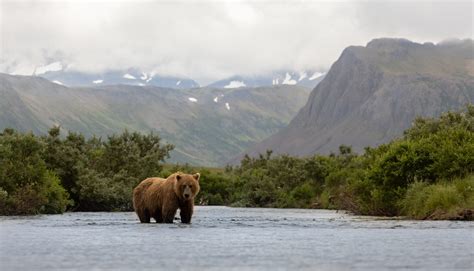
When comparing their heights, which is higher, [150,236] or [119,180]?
[119,180]

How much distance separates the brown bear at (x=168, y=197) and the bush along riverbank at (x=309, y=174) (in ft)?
44.1

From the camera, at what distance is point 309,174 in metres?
109

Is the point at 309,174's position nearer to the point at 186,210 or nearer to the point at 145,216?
the point at 145,216

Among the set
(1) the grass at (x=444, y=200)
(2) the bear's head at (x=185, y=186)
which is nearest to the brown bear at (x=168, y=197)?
(2) the bear's head at (x=185, y=186)

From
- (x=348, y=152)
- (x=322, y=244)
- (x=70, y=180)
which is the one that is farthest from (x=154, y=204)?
(x=348, y=152)

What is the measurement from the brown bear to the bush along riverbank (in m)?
13.5

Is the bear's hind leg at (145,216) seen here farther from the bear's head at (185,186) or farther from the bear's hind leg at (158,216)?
the bear's head at (185,186)

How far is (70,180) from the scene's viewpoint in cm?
6325

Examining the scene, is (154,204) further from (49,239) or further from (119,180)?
(119,180)

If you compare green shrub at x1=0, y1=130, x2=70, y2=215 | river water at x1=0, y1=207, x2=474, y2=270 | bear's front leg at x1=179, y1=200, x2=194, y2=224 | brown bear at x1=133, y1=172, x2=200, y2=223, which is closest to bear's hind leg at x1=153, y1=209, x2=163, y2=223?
brown bear at x1=133, y1=172, x2=200, y2=223

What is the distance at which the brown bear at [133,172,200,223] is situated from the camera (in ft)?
99.2

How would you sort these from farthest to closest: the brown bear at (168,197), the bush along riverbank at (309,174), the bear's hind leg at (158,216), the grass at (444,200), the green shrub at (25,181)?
the green shrub at (25,181) → the bush along riverbank at (309,174) → the grass at (444,200) → the bear's hind leg at (158,216) → the brown bear at (168,197)

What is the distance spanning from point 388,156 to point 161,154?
122 ft

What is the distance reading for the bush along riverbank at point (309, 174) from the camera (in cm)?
4166
